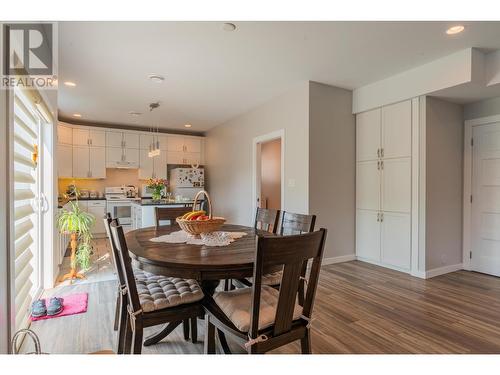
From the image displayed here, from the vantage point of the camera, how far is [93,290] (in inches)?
116

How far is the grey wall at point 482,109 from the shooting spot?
3391 millimetres

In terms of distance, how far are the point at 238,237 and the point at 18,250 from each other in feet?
4.91

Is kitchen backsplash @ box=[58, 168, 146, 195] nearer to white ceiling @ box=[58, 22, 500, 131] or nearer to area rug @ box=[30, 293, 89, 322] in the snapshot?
white ceiling @ box=[58, 22, 500, 131]

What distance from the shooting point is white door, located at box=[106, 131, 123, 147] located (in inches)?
245

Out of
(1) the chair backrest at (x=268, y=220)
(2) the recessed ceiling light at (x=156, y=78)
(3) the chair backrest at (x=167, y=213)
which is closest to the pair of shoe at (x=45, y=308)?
(3) the chair backrest at (x=167, y=213)

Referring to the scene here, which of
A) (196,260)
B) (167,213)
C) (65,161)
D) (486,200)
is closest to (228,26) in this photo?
(167,213)

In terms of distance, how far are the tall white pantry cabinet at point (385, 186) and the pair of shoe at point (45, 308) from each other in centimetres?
364

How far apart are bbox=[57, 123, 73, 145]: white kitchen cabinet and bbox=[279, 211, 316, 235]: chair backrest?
537 cm

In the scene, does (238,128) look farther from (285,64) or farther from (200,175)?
(285,64)

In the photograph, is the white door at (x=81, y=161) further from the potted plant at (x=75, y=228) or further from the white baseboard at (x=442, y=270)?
the white baseboard at (x=442, y=270)

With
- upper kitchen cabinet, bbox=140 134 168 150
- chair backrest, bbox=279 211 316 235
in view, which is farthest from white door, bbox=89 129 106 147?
chair backrest, bbox=279 211 316 235

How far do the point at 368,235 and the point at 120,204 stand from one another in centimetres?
500

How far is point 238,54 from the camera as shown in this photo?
291cm

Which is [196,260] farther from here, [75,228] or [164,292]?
[75,228]
